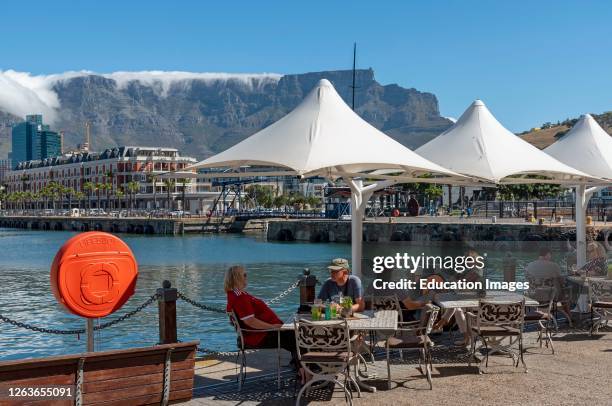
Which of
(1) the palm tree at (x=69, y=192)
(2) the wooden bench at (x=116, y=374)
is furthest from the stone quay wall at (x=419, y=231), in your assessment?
(1) the palm tree at (x=69, y=192)

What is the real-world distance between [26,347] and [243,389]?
13.6 metres

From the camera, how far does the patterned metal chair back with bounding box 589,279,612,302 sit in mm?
11480

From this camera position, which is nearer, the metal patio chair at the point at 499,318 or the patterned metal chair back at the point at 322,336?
the patterned metal chair back at the point at 322,336

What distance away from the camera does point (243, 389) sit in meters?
8.01

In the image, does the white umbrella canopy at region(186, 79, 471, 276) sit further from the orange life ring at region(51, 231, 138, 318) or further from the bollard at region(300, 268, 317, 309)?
the orange life ring at region(51, 231, 138, 318)

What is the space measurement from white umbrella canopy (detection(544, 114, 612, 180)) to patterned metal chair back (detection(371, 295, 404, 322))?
6.20 m

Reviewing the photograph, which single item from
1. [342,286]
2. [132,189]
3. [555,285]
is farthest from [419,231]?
[132,189]

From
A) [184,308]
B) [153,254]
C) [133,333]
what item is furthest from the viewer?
[153,254]

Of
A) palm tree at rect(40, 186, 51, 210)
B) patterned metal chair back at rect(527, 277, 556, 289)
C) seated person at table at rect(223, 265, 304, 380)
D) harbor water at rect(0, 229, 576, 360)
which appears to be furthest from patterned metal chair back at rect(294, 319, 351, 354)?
palm tree at rect(40, 186, 51, 210)

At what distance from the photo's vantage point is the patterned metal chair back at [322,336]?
23.6 feet

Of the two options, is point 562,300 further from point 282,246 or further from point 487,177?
point 282,246

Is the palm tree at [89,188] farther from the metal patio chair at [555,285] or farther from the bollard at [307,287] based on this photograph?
the bollard at [307,287]

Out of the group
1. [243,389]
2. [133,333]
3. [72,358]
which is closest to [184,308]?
→ [133,333]

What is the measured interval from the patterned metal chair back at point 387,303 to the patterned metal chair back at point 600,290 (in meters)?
3.78
